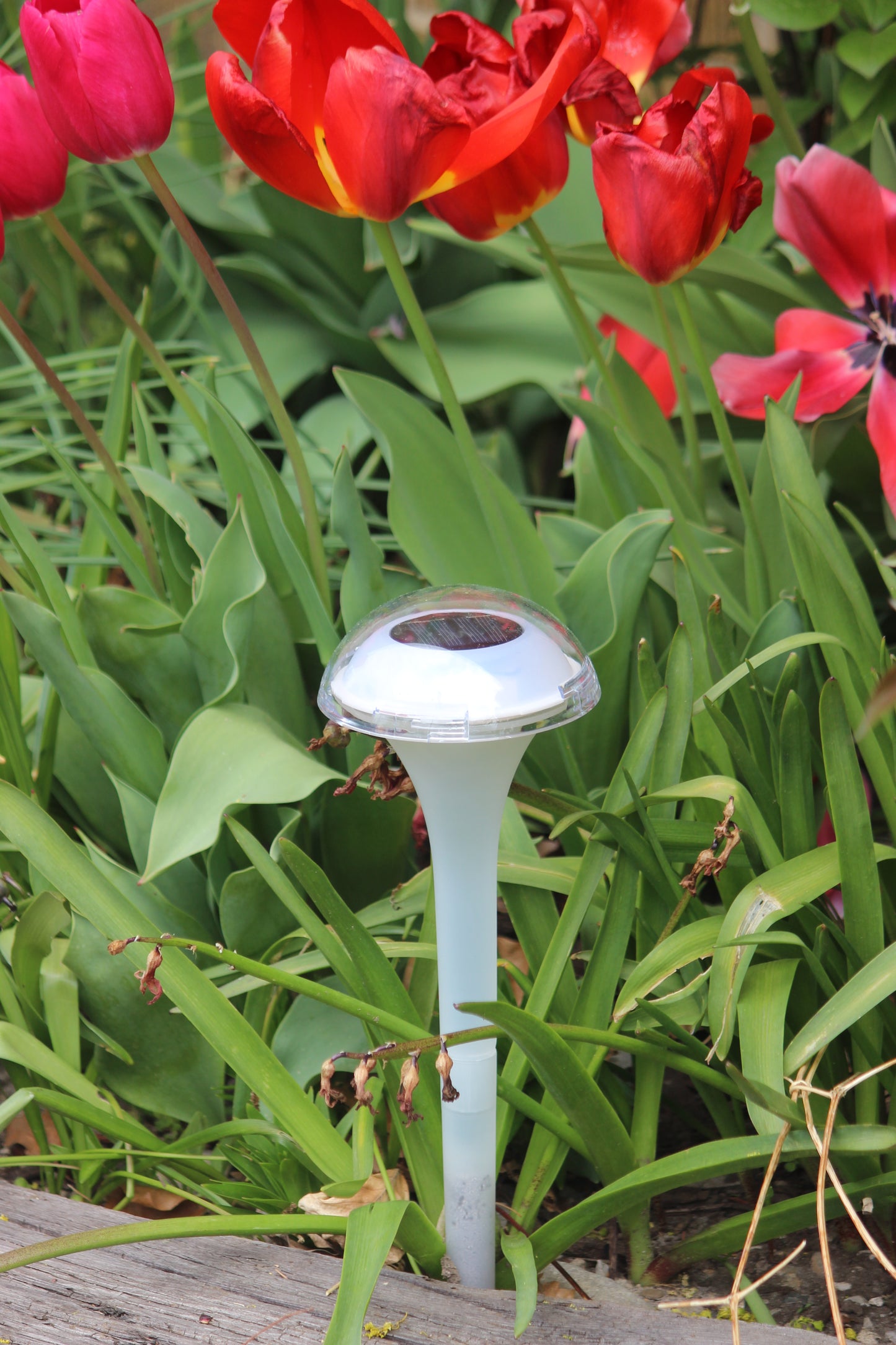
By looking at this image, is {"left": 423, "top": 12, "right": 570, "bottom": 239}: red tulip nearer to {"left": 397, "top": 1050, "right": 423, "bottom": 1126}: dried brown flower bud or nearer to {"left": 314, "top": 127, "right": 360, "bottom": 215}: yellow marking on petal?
{"left": 314, "top": 127, "right": 360, "bottom": 215}: yellow marking on petal

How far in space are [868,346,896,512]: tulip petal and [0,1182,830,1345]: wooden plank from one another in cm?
60

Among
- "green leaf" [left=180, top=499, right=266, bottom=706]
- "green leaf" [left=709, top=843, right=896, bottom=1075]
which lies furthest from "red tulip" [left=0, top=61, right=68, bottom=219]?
"green leaf" [left=709, top=843, right=896, bottom=1075]

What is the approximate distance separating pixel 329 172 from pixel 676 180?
22 centimetres

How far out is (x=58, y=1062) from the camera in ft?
2.37

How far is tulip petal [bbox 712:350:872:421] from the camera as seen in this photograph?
97 cm

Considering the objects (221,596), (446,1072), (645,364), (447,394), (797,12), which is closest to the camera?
(446,1072)

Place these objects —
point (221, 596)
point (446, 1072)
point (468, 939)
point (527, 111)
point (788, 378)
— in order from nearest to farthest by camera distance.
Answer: point (446, 1072) → point (468, 939) → point (527, 111) → point (221, 596) → point (788, 378)

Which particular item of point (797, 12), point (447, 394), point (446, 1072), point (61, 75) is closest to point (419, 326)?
point (447, 394)

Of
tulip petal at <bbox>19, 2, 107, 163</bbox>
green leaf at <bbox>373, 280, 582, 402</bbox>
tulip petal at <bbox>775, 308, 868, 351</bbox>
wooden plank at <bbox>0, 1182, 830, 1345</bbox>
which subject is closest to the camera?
wooden plank at <bbox>0, 1182, 830, 1345</bbox>

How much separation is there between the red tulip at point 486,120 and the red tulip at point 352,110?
51 mm

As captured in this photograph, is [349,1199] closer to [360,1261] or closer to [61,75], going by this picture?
[360,1261]

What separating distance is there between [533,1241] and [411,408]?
0.67 metres

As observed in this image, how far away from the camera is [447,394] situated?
0.75 meters

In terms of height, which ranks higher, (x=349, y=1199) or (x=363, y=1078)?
(x=363, y=1078)
